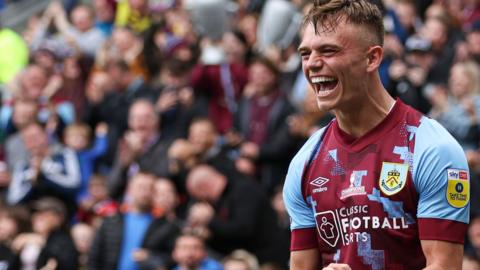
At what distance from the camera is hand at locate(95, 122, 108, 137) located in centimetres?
1431

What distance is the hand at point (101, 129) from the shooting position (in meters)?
14.3

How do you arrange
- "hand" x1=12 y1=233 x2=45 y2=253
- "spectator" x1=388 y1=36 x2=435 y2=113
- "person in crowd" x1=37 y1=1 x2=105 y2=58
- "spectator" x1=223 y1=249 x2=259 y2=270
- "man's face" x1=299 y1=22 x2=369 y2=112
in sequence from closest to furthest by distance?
"man's face" x1=299 y1=22 x2=369 y2=112, "spectator" x1=223 y1=249 x2=259 y2=270, "spectator" x1=388 y1=36 x2=435 y2=113, "hand" x1=12 y1=233 x2=45 y2=253, "person in crowd" x1=37 y1=1 x2=105 y2=58

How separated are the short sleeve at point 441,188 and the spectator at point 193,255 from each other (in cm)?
562

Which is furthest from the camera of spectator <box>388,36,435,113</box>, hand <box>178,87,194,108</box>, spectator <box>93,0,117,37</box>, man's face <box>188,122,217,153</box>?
spectator <box>93,0,117,37</box>

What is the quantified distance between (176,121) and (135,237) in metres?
2.36

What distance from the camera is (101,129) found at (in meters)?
14.4

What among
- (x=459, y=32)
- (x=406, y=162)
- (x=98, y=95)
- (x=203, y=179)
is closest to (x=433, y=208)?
(x=406, y=162)

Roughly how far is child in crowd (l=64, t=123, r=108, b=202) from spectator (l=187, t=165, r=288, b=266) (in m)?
2.55

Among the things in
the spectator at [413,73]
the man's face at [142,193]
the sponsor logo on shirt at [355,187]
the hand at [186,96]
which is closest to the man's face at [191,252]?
the man's face at [142,193]

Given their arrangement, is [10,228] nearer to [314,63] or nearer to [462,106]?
[462,106]

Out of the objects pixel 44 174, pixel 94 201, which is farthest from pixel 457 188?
pixel 44 174

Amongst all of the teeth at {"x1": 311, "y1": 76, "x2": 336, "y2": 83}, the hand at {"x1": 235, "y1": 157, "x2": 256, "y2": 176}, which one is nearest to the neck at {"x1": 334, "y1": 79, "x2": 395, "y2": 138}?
the teeth at {"x1": 311, "y1": 76, "x2": 336, "y2": 83}

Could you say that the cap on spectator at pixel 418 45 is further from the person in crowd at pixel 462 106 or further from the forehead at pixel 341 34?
the forehead at pixel 341 34

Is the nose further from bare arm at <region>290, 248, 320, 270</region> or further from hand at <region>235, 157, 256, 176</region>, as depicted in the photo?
hand at <region>235, 157, 256, 176</region>
